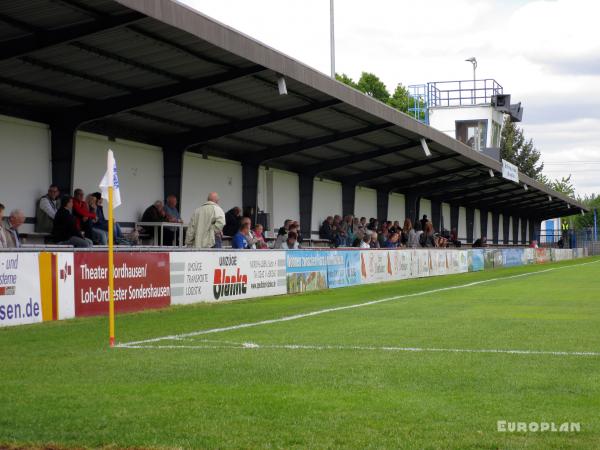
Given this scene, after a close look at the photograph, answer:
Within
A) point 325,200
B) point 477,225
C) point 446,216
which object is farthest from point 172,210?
point 477,225

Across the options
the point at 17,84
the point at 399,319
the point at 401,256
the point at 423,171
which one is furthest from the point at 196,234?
the point at 423,171

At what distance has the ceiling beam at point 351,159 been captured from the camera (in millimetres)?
36062

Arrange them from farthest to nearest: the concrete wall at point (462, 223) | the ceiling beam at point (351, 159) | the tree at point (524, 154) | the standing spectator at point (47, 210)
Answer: the tree at point (524, 154) < the concrete wall at point (462, 223) < the ceiling beam at point (351, 159) < the standing spectator at point (47, 210)

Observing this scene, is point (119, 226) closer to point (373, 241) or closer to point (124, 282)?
point (124, 282)

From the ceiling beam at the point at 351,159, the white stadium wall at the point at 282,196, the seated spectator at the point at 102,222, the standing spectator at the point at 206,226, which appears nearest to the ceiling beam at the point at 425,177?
the ceiling beam at the point at 351,159

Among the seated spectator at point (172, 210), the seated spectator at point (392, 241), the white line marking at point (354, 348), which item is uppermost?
the seated spectator at point (172, 210)

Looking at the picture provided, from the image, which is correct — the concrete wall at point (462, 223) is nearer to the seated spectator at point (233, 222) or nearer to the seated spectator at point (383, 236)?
the seated spectator at point (383, 236)

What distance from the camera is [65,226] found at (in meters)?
18.9

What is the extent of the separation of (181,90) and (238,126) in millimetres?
5223

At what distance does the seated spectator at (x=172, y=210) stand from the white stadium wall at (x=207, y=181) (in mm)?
2483

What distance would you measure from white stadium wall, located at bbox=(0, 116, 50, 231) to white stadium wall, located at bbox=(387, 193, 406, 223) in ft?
92.7

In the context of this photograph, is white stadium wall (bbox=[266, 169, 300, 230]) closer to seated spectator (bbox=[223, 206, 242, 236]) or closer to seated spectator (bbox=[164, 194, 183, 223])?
seated spectator (bbox=[223, 206, 242, 236])

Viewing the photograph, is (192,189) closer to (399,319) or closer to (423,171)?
(399,319)

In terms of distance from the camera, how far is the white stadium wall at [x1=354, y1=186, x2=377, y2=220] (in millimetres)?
43906
